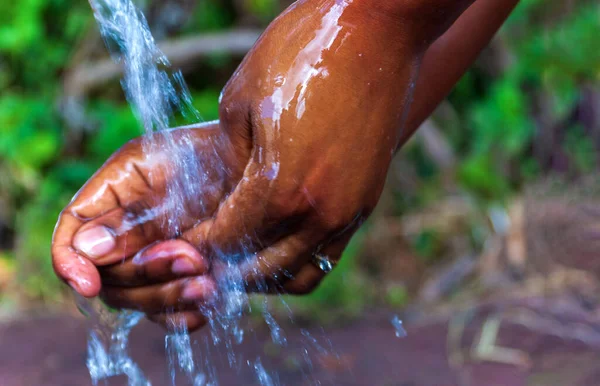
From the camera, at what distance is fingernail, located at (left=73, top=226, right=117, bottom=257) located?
4.31ft

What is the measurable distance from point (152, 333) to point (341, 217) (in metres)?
2.40

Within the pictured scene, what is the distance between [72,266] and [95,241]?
73 mm

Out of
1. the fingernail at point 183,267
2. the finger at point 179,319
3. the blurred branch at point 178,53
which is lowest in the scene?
the blurred branch at point 178,53

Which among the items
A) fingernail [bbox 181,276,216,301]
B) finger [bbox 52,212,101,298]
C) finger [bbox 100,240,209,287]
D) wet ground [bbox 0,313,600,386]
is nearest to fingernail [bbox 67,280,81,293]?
finger [bbox 52,212,101,298]

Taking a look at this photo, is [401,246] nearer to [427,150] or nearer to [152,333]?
[427,150]

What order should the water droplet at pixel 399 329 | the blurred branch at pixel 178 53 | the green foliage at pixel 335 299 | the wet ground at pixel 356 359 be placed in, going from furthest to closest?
the blurred branch at pixel 178 53, the green foliage at pixel 335 299, the water droplet at pixel 399 329, the wet ground at pixel 356 359

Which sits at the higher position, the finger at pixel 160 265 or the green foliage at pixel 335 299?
the finger at pixel 160 265

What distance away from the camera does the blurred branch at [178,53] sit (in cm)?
467

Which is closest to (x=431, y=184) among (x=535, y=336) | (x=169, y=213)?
(x=535, y=336)

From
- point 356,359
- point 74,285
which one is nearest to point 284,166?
point 74,285

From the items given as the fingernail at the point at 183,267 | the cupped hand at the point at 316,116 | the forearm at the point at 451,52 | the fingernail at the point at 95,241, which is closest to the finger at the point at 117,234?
the fingernail at the point at 95,241

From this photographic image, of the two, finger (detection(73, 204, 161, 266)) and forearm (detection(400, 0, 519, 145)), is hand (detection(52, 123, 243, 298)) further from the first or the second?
forearm (detection(400, 0, 519, 145))

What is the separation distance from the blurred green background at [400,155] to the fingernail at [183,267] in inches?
87.1

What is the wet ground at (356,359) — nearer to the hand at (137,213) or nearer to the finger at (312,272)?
the finger at (312,272)
